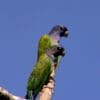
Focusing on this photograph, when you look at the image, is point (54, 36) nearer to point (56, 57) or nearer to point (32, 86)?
point (56, 57)

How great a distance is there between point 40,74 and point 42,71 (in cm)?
3

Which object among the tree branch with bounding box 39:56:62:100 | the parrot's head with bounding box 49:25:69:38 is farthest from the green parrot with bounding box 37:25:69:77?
the tree branch with bounding box 39:56:62:100

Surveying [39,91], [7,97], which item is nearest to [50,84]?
[39,91]

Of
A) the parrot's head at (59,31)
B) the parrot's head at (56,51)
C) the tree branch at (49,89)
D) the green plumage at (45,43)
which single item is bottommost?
the tree branch at (49,89)

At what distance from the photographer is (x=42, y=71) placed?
2.39 m

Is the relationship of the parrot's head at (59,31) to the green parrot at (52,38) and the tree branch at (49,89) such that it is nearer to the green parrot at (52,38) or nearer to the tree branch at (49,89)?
the green parrot at (52,38)

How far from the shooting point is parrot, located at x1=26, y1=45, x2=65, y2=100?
7.52ft

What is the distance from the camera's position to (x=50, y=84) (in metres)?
2.27

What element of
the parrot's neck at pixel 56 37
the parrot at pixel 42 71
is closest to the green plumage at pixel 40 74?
the parrot at pixel 42 71

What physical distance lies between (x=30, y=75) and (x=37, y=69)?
68 millimetres

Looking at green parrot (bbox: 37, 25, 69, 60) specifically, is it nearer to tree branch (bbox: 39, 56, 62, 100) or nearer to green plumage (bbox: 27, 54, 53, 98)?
green plumage (bbox: 27, 54, 53, 98)

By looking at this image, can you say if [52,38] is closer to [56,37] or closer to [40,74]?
[56,37]

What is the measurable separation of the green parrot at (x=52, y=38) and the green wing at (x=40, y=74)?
0.08 m

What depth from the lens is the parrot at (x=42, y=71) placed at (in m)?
2.29
